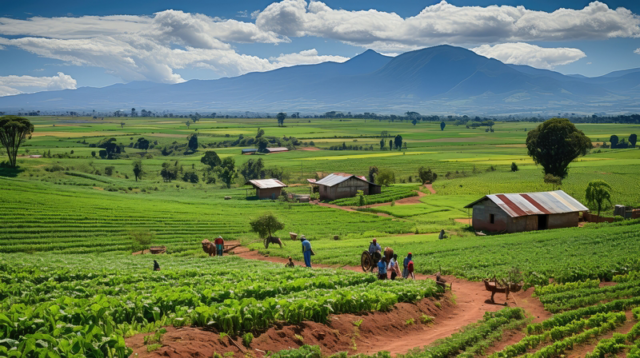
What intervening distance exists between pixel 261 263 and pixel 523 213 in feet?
96.4

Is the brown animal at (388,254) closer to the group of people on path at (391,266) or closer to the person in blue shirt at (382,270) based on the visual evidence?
the group of people on path at (391,266)

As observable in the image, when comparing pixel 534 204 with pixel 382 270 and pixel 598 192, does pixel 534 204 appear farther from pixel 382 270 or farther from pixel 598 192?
pixel 382 270

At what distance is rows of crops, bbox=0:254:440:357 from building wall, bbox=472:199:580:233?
30.4 meters

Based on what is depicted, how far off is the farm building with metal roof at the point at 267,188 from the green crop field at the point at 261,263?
2737mm

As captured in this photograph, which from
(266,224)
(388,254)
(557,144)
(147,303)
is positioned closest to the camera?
(147,303)

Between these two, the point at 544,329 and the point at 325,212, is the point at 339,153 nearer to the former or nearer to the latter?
the point at 325,212

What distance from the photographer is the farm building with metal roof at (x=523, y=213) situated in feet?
160

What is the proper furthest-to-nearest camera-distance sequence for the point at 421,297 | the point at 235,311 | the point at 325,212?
the point at 325,212 < the point at 421,297 < the point at 235,311

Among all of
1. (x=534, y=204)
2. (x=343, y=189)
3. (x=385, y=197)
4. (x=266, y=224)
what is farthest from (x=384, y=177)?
(x=266, y=224)

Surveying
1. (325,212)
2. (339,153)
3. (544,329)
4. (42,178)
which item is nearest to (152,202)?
(325,212)

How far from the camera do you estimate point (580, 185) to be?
3083 inches

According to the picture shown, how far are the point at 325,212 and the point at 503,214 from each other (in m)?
25.4

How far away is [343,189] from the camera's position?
81312mm

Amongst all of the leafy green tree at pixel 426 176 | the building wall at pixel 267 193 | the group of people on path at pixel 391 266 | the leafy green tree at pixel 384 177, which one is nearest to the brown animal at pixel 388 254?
the group of people on path at pixel 391 266
